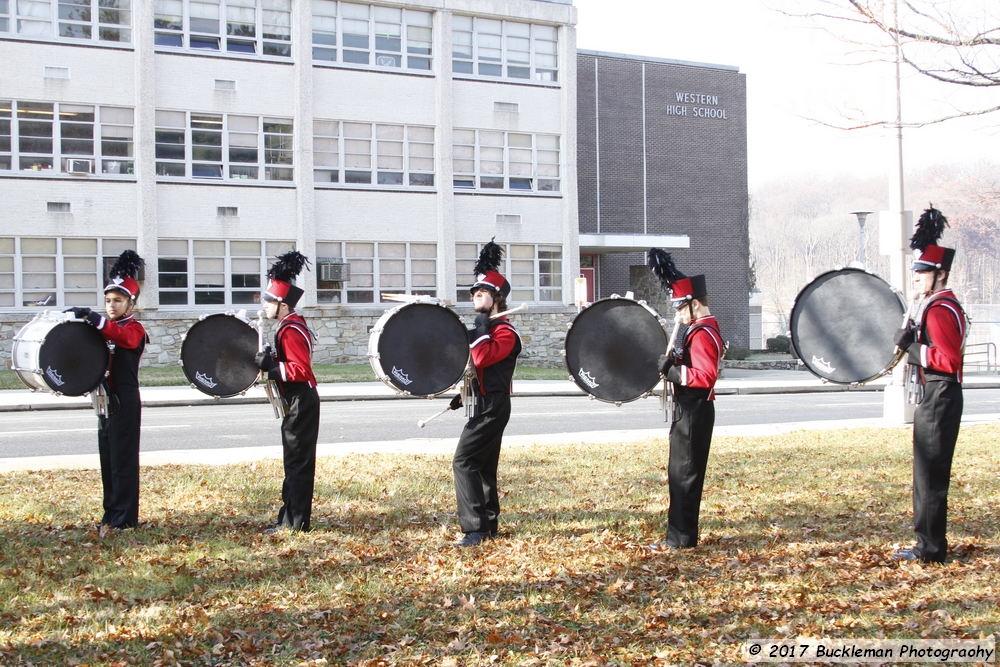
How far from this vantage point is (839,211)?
9425 cm

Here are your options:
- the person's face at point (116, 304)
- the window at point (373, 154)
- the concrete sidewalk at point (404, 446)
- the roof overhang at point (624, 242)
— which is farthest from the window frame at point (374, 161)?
the person's face at point (116, 304)

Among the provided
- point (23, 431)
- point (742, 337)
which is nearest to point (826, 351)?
point (23, 431)

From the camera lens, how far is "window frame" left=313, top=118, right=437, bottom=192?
29500mm

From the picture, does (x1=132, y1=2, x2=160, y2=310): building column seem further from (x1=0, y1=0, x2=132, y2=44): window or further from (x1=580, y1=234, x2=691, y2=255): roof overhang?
(x1=580, y1=234, x2=691, y2=255): roof overhang

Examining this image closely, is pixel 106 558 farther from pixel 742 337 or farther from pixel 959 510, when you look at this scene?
pixel 742 337

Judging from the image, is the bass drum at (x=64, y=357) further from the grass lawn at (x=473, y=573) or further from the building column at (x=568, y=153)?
the building column at (x=568, y=153)

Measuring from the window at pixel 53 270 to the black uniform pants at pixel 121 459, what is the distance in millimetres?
20115

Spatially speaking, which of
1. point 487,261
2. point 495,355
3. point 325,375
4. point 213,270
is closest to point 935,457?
point 495,355

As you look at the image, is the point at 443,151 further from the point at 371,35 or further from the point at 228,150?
the point at 228,150

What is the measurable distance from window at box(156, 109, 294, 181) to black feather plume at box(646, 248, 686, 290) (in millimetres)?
23412

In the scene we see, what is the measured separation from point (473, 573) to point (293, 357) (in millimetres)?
2298

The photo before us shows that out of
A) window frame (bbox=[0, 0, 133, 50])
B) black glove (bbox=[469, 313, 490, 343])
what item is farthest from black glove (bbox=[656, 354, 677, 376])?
window frame (bbox=[0, 0, 133, 50])

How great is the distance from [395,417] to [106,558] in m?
10.5

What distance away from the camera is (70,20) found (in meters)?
26.4
